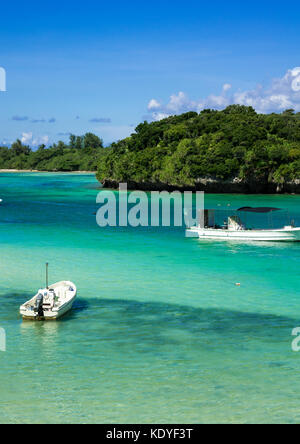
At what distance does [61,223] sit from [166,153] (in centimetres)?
6657

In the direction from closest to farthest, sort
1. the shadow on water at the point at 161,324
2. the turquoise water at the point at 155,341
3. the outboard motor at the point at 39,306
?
1. the turquoise water at the point at 155,341
2. the shadow on water at the point at 161,324
3. the outboard motor at the point at 39,306

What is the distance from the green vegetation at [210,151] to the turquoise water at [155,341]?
69.8 meters

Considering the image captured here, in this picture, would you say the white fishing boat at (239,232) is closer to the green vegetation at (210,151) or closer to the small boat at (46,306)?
the small boat at (46,306)

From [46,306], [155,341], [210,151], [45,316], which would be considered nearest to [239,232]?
[46,306]

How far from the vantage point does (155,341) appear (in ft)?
66.7

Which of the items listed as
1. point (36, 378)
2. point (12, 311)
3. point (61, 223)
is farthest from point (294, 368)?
point (61, 223)

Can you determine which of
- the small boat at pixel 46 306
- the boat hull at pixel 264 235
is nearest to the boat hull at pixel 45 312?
the small boat at pixel 46 306

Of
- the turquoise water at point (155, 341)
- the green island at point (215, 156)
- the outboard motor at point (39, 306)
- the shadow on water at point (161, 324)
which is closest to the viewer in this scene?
the turquoise water at point (155, 341)

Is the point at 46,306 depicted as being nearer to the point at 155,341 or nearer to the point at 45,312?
the point at 45,312

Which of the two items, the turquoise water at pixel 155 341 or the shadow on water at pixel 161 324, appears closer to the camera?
the turquoise water at pixel 155 341

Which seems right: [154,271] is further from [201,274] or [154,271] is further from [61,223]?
[61,223]

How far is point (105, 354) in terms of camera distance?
1905 cm

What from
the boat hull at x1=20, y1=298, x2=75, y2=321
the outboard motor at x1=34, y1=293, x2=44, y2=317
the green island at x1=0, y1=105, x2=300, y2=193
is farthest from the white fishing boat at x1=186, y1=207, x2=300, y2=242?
the green island at x1=0, y1=105, x2=300, y2=193

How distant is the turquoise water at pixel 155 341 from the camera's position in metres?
15.2
